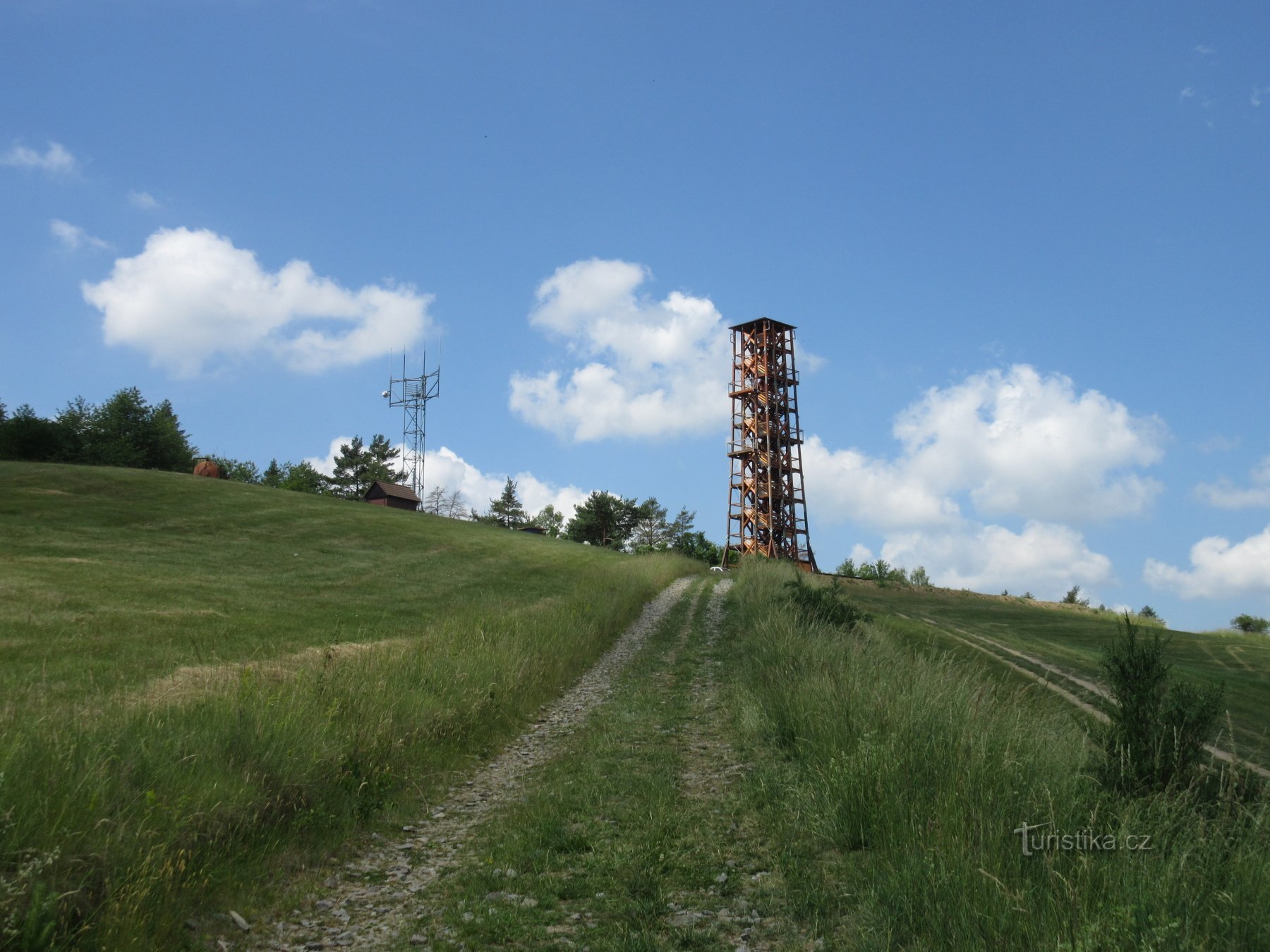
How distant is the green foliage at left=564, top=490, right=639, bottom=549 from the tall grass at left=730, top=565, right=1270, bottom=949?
70677 millimetres

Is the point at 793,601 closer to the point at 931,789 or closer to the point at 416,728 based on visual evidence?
the point at 416,728

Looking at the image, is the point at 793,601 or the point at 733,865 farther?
the point at 793,601

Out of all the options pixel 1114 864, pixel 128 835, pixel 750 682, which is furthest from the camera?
pixel 750 682

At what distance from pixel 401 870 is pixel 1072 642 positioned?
25.3 metres

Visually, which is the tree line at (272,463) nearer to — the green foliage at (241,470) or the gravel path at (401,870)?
the green foliage at (241,470)

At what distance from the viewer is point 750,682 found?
43.7ft

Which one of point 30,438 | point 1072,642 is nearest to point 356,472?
point 30,438

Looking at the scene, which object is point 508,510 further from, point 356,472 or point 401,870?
point 401,870

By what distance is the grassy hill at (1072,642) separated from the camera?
51.9 feet

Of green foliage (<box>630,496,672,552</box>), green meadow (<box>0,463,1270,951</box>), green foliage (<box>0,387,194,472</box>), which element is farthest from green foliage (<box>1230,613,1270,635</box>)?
green foliage (<box>0,387,194,472</box>)

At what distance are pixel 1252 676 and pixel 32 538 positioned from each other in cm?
3944

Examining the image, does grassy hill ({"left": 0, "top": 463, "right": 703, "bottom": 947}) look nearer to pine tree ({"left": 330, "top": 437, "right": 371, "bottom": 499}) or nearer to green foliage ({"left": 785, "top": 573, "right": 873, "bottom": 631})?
green foliage ({"left": 785, "top": 573, "right": 873, "bottom": 631})

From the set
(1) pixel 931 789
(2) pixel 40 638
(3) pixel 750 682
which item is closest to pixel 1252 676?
(3) pixel 750 682

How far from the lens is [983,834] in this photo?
16.6 ft
